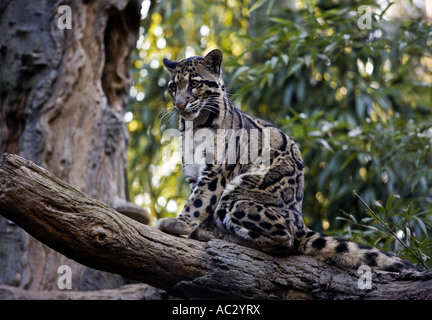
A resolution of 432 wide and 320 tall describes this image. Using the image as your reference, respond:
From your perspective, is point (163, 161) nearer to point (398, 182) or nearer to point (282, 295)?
point (398, 182)

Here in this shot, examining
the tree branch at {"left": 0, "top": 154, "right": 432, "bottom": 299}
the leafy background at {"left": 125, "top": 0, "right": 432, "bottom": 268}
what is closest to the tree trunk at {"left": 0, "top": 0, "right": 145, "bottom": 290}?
the leafy background at {"left": 125, "top": 0, "right": 432, "bottom": 268}

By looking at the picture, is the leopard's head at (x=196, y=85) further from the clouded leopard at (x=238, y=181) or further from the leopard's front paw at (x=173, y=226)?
the leopard's front paw at (x=173, y=226)

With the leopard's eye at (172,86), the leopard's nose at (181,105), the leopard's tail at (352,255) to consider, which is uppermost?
the leopard's eye at (172,86)

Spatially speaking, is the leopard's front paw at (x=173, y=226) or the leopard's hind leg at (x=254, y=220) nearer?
the leopard's hind leg at (x=254, y=220)

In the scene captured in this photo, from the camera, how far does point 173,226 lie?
4484 millimetres

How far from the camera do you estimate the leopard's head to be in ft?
16.3

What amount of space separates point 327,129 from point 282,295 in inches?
143

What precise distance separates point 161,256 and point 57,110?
3154 millimetres

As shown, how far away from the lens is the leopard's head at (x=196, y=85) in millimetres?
4953

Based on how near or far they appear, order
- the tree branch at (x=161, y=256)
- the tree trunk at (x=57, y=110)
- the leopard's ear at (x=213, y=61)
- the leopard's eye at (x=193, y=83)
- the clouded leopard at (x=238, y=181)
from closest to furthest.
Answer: the tree branch at (x=161, y=256) → the clouded leopard at (x=238, y=181) → the leopard's eye at (x=193, y=83) → the leopard's ear at (x=213, y=61) → the tree trunk at (x=57, y=110)

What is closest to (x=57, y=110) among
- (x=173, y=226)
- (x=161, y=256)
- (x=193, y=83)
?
(x=193, y=83)

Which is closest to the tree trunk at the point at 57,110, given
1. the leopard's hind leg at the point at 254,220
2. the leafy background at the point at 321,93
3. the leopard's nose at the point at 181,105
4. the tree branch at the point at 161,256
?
the leafy background at the point at 321,93

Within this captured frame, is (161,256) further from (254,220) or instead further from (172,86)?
(172,86)
